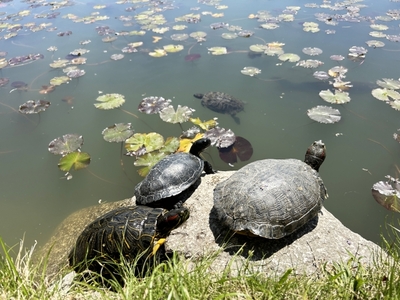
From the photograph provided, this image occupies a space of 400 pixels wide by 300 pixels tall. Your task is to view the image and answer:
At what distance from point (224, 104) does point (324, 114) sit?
205cm

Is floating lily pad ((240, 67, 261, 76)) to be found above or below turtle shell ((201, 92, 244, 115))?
above

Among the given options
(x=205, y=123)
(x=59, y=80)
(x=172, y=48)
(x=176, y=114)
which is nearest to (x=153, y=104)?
(x=176, y=114)

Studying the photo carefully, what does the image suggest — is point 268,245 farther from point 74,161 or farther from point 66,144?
point 66,144

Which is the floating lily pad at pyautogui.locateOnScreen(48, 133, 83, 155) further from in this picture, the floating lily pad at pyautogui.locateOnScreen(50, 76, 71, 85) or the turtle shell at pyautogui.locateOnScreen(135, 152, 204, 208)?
the floating lily pad at pyautogui.locateOnScreen(50, 76, 71, 85)

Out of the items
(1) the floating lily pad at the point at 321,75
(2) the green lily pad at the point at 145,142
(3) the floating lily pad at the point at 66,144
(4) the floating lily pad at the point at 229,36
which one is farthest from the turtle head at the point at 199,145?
(4) the floating lily pad at the point at 229,36

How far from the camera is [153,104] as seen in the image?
564cm

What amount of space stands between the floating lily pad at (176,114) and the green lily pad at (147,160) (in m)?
0.95

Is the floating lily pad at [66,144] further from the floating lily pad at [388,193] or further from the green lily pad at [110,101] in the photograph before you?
the floating lily pad at [388,193]

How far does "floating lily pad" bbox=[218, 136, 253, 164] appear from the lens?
15.2ft

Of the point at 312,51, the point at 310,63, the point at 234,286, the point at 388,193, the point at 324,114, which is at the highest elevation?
the point at 234,286

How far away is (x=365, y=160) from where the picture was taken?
176 inches

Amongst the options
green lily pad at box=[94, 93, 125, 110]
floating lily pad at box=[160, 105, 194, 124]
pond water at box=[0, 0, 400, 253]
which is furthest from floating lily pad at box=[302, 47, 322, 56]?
green lily pad at box=[94, 93, 125, 110]

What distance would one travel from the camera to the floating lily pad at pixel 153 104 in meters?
5.53

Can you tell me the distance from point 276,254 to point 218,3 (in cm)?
1114
